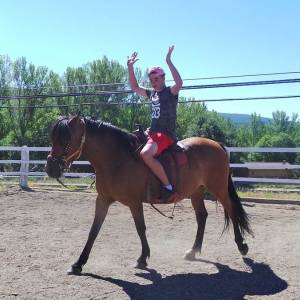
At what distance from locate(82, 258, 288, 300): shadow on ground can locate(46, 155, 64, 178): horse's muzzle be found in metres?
1.23

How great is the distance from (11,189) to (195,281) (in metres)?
10.1

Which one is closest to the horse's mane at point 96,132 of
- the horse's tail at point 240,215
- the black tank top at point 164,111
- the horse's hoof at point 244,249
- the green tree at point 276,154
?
the black tank top at point 164,111

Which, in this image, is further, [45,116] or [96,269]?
[45,116]

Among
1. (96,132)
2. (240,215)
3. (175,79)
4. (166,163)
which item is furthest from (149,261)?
(175,79)

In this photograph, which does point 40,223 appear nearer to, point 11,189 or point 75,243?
point 75,243

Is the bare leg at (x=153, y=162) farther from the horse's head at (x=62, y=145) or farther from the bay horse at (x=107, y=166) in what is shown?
the horse's head at (x=62, y=145)

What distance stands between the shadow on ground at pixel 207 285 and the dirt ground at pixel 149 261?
0.01 meters

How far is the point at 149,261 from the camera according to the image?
6.30 metres

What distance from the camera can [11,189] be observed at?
14344mm

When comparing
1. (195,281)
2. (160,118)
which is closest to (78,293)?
(195,281)

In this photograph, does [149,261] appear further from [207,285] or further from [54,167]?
[54,167]

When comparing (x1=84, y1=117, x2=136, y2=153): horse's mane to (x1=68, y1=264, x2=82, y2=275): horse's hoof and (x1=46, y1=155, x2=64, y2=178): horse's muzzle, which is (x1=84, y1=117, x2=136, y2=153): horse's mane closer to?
(x1=46, y1=155, x2=64, y2=178): horse's muzzle

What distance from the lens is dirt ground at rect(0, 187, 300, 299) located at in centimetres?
500

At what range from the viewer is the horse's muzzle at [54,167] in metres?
5.73
